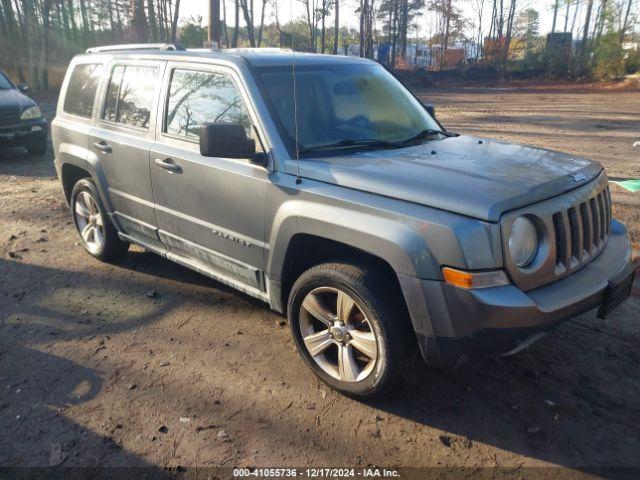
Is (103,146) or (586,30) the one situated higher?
(586,30)

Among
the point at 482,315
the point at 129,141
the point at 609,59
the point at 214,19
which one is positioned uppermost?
the point at 214,19

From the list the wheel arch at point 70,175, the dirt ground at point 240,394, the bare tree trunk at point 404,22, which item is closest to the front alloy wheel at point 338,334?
the dirt ground at point 240,394

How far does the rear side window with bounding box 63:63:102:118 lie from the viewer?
4820mm

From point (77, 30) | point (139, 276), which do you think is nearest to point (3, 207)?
point (139, 276)

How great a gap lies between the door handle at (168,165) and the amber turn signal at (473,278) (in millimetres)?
2173

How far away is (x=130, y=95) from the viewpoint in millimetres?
4367

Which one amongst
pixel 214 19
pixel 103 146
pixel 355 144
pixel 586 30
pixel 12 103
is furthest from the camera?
pixel 586 30

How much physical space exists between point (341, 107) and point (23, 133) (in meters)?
8.54

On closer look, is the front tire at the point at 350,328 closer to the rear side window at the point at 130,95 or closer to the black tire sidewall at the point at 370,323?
the black tire sidewall at the point at 370,323

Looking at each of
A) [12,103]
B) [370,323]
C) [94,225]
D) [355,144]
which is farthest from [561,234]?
[12,103]

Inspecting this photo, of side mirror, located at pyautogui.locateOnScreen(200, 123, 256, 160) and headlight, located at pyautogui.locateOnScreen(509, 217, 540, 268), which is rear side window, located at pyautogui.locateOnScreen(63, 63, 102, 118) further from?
headlight, located at pyautogui.locateOnScreen(509, 217, 540, 268)

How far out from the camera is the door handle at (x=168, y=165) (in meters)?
3.82

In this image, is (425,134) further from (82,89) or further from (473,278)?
(82,89)

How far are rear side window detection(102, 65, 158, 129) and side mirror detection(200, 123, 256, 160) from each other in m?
1.29
